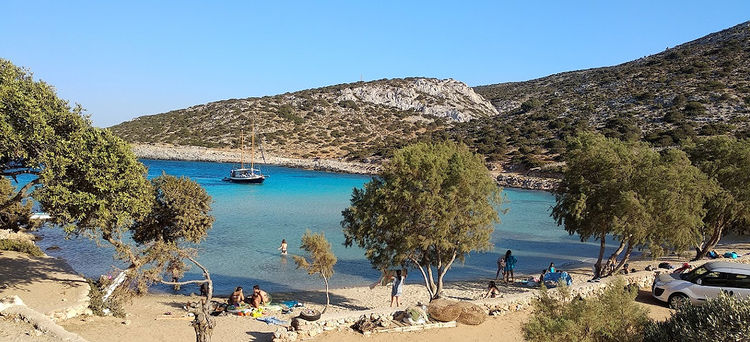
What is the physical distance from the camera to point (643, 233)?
1864 cm

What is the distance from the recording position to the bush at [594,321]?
8.59 m

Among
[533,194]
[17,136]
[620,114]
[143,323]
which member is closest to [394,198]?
[143,323]

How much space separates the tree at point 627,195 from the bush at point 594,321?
10419mm

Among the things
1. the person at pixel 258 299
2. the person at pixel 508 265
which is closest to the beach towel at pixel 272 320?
the person at pixel 258 299

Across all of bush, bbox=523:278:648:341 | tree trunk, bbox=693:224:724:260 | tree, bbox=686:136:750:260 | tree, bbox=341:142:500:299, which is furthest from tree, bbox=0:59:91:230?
tree trunk, bbox=693:224:724:260

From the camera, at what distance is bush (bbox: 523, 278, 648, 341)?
8586 millimetres

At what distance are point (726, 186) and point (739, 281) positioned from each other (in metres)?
12.3

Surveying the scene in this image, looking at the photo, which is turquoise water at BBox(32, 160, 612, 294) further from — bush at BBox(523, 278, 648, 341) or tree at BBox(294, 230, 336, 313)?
bush at BBox(523, 278, 648, 341)

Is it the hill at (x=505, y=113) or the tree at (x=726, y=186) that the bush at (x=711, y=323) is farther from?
the hill at (x=505, y=113)

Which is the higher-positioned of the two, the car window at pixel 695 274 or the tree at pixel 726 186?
the tree at pixel 726 186

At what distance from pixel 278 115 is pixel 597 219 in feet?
339

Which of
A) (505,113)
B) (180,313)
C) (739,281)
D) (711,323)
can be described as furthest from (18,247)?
(505,113)

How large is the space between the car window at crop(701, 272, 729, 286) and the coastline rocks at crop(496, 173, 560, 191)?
49992mm

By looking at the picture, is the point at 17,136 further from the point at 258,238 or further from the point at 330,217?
the point at 330,217
